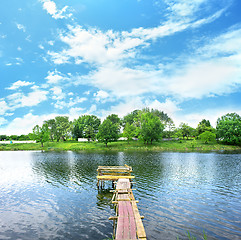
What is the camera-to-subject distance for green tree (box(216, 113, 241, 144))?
312 feet

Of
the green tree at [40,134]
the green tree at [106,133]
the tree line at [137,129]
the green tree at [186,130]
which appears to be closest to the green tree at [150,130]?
the tree line at [137,129]

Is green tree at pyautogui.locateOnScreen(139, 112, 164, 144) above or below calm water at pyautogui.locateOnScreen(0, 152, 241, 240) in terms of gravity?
above

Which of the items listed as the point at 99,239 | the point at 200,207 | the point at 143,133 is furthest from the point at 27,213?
the point at 143,133

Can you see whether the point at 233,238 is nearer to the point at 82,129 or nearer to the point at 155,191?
the point at 155,191

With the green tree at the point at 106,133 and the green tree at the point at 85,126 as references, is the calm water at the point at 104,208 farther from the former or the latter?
the green tree at the point at 85,126

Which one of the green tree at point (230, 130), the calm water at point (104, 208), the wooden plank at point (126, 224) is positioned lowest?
the calm water at point (104, 208)

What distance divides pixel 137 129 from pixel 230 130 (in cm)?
5031

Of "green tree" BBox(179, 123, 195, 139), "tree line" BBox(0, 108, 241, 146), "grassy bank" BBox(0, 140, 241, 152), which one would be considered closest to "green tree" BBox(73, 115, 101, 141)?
"tree line" BBox(0, 108, 241, 146)

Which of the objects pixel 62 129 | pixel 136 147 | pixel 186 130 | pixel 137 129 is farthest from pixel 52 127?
pixel 186 130

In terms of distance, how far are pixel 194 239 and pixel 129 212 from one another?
447 centimetres

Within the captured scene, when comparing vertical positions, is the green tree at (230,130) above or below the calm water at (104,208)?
above

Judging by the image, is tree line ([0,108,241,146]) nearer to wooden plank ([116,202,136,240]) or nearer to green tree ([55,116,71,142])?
green tree ([55,116,71,142])

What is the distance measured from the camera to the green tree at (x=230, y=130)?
95000 mm

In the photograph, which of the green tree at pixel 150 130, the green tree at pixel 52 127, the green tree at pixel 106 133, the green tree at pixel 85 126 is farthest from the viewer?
the green tree at pixel 52 127
